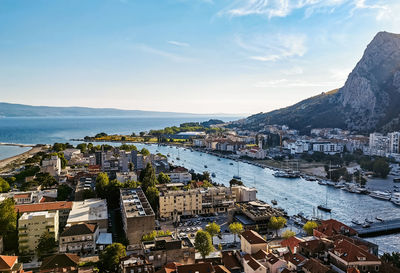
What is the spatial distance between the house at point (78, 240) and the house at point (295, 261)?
25.6 ft

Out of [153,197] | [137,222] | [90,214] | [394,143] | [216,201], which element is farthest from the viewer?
[394,143]

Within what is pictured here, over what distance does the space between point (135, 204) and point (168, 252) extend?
563cm

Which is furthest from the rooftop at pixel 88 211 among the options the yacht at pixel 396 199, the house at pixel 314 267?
the yacht at pixel 396 199

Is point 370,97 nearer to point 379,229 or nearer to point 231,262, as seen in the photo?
point 379,229

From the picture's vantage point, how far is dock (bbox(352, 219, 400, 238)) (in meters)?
16.8

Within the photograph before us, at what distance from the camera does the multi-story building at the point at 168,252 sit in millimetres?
10945

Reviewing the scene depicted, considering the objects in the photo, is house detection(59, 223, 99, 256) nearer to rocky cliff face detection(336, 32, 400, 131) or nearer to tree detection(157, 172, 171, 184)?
tree detection(157, 172, 171, 184)

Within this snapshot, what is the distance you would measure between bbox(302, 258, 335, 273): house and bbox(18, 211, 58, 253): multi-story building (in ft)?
33.3

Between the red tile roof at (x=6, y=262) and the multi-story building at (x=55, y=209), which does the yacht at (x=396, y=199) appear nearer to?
the multi-story building at (x=55, y=209)

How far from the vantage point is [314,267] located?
10117mm

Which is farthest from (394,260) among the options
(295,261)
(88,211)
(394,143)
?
(394,143)

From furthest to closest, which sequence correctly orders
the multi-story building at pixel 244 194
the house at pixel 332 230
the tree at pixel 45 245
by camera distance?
1. the multi-story building at pixel 244 194
2. the house at pixel 332 230
3. the tree at pixel 45 245

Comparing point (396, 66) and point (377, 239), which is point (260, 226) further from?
point (396, 66)

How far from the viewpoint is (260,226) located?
16.7 metres
